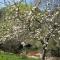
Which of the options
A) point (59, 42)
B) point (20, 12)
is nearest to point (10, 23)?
point (20, 12)

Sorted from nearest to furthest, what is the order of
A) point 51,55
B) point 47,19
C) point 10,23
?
point 47,19
point 10,23
point 51,55

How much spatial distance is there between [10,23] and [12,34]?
0.51 meters

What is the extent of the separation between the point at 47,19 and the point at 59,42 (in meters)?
1.46

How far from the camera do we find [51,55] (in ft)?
59.0

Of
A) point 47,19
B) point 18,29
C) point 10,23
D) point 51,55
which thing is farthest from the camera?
point 51,55

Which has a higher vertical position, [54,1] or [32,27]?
[54,1]

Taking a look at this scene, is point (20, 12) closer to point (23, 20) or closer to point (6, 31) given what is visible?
point (23, 20)

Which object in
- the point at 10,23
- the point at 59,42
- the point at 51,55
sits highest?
the point at 10,23

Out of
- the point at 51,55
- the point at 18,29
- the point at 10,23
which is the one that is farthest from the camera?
the point at 51,55

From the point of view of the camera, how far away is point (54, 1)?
447 inches

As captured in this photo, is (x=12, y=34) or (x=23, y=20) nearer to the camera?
(x=23, y=20)

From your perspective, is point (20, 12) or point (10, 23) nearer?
point (20, 12)

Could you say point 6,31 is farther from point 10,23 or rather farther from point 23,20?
point 23,20

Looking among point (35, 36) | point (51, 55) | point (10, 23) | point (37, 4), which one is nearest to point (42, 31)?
→ point (35, 36)
